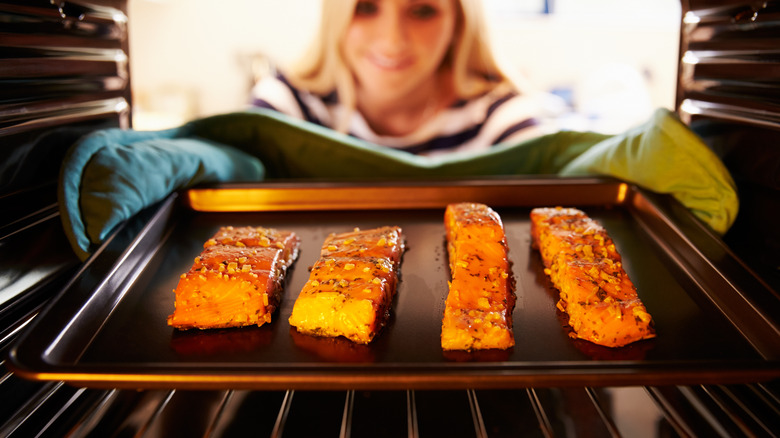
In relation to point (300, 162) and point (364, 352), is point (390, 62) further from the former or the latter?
point (364, 352)

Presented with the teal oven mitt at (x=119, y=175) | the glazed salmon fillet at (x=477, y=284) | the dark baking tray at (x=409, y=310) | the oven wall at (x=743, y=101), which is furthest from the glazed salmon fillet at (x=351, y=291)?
the oven wall at (x=743, y=101)

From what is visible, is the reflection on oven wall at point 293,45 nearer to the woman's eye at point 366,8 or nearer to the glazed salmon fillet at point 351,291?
the woman's eye at point 366,8

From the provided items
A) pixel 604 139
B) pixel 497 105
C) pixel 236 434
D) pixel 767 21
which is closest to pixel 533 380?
pixel 236 434

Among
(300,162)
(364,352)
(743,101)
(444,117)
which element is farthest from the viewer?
(444,117)

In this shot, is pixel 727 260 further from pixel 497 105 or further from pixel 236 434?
pixel 497 105

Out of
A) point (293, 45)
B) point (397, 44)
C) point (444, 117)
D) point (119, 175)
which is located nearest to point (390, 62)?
point (397, 44)

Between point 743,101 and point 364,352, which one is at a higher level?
point 743,101
